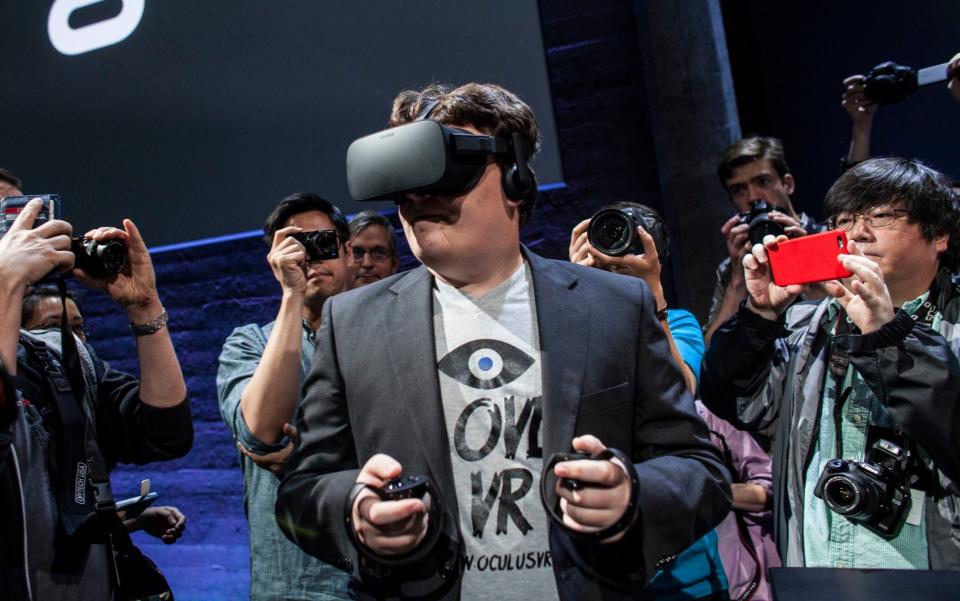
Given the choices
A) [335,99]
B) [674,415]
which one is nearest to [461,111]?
[674,415]

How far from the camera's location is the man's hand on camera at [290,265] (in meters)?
1.86

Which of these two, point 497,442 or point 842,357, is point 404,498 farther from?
point 842,357

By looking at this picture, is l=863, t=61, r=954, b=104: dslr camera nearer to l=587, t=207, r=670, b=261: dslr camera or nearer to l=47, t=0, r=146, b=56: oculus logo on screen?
l=587, t=207, r=670, b=261: dslr camera

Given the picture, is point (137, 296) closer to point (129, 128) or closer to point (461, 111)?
point (461, 111)

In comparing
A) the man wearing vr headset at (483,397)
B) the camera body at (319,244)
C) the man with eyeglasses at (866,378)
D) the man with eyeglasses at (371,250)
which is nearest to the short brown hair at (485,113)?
the man wearing vr headset at (483,397)

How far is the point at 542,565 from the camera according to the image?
3.48ft

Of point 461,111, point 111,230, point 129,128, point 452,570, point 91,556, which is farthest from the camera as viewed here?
point 129,128

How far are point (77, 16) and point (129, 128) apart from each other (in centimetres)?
54

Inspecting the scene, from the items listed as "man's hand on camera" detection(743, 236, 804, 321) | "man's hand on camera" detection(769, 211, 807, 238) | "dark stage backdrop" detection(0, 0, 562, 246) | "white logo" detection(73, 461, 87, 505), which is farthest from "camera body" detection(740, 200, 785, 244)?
"white logo" detection(73, 461, 87, 505)

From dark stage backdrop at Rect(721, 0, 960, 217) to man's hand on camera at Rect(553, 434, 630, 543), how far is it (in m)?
2.25

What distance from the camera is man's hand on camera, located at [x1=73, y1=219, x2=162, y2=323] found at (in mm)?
1755

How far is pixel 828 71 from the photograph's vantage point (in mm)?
2779

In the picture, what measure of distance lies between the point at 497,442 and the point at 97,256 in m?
1.08

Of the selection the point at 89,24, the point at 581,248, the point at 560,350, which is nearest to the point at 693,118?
the point at 581,248
